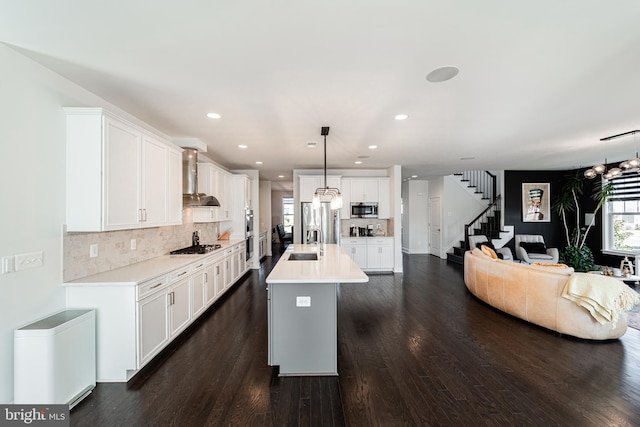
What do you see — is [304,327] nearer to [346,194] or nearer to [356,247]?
[356,247]

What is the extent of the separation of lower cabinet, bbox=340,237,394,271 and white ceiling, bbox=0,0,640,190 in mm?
3470

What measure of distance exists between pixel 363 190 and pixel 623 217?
6398mm

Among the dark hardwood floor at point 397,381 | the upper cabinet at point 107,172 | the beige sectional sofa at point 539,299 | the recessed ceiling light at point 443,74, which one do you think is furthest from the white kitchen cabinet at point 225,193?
the beige sectional sofa at point 539,299

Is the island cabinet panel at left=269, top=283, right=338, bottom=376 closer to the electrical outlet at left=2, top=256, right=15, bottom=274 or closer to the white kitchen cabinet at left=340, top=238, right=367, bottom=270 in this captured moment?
the electrical outlet at left=2, top=256, right=15, bottom=274

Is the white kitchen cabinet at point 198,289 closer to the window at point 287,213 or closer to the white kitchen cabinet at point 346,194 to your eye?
the white kitchen cabinet at point 346,194

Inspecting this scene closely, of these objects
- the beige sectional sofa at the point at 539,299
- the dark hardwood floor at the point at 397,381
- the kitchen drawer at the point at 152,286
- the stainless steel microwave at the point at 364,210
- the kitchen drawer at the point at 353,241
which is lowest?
the dark hardwood floor at the point at 397,381

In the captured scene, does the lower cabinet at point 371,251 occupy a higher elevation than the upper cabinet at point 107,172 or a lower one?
lower

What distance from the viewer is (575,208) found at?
7.98 metres

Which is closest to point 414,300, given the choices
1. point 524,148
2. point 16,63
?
point 524,148

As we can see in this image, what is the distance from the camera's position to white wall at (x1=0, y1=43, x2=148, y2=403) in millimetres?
2025

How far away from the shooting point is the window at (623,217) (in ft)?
21.6

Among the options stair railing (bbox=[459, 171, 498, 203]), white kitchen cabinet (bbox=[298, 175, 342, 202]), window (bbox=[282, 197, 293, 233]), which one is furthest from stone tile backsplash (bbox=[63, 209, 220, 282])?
window (bbox=[282, 197, 293, 233])

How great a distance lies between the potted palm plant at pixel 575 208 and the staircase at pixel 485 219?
1.44m

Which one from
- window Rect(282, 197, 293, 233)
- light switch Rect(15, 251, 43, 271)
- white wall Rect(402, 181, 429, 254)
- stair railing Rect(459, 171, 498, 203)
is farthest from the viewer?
window Rect(282, 197, 293, 233)
